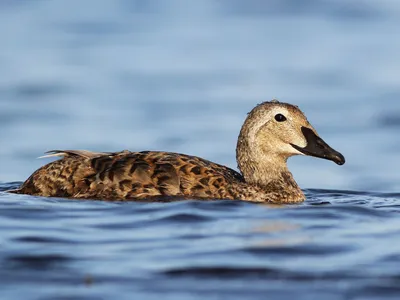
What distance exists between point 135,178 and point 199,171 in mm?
624

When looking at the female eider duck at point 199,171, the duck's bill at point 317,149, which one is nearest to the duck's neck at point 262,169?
the female eider duck at point 199,171

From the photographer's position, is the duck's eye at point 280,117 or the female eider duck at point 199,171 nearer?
the female eider duck at point 199,171

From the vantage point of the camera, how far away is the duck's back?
38.3 feet

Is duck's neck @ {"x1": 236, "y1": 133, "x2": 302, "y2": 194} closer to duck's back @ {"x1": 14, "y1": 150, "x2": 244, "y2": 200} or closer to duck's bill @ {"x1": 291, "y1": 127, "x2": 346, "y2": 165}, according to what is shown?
duck's back @ {"x1": 14, "y1": 150, "x2": 244, "y2": 200}

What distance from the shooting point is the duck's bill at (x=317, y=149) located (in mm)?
12320

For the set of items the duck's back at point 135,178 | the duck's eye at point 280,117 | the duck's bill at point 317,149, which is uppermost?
the duck's eye at point 280,117

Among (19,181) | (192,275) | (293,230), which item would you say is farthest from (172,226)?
(19,181)

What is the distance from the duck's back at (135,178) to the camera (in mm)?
11672

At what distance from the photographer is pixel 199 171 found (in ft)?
38.8

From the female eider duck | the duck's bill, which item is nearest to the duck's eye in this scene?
the female eider duck

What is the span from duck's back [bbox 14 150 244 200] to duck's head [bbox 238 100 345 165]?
51 centimetres

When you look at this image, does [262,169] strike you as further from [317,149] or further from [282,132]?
[317,149]

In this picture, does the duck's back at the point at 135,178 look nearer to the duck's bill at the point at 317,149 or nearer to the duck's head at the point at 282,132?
the duck's head at the point at 282,132

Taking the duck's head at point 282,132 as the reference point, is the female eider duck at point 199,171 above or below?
below
